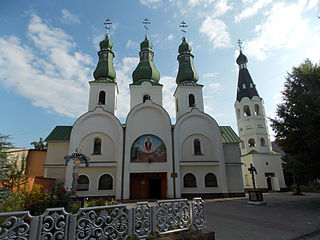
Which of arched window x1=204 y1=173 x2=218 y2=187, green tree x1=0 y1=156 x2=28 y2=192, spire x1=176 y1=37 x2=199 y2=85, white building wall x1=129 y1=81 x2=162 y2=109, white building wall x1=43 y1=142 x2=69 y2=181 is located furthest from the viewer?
spire x1=176 y1=37 x2=199 y2=85

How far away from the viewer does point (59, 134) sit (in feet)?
68.6

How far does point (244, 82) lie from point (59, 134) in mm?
28468

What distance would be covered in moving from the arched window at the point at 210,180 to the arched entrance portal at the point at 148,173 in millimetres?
4085

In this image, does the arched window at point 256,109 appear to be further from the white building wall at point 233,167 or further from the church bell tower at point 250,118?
the white building wall at point 233,167

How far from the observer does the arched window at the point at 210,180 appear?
19656 mm

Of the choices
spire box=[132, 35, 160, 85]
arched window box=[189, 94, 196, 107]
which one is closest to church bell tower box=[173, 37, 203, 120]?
arched window box=[189, 94, 196, 107]

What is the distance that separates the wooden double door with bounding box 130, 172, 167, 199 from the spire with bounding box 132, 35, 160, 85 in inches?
431

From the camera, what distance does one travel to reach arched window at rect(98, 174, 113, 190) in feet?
61.2

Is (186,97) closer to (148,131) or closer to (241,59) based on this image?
(148,131)

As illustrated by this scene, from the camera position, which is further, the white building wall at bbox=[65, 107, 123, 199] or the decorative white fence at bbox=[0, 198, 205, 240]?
the white building wall at bbox=[65, 107, 123, 199]

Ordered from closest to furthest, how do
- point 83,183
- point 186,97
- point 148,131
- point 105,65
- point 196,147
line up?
point 83,183 → point 148,131 → point 196,147 → point 186,97 → point 105,65

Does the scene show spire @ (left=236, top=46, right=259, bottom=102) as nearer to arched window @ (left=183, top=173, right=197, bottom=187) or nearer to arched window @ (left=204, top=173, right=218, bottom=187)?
arched window @ (left=204, top=173, right=218, bottom=187)

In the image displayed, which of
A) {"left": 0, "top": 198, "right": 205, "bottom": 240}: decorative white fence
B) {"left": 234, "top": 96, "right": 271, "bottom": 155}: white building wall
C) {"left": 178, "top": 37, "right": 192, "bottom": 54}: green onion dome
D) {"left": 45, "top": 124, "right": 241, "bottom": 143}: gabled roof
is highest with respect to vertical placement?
{"left": 178, "top": 37, "right": 192, "bottom": 54}: green onion dome

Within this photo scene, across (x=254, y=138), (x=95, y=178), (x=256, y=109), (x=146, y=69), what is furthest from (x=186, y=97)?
(x=256, y=109)
